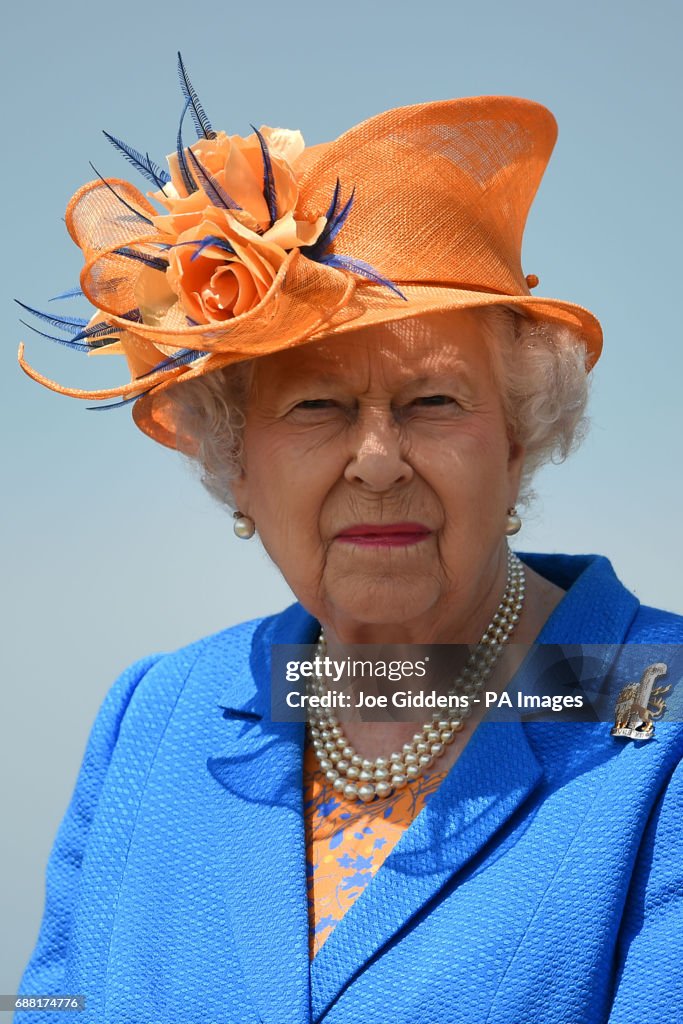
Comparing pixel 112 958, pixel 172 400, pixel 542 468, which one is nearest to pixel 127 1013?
pixel 112 958

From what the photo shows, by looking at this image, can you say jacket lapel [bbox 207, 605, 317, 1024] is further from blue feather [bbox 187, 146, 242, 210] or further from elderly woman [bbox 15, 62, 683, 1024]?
blue feather [bbox 187, 146, 242, 210]

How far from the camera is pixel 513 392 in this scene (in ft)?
6.81

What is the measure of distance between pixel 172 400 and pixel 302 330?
41 cm

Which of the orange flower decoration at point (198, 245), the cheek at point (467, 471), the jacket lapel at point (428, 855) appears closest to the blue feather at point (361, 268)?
the orange flower decoration at point (198, 245)

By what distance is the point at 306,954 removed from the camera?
1893 millimetres

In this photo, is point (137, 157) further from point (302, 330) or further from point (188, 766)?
point (188, 766)

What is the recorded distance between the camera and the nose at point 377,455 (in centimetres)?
191

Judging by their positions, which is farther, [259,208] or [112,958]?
[112,958]

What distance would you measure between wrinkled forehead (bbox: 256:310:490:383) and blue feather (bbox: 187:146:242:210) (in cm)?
26

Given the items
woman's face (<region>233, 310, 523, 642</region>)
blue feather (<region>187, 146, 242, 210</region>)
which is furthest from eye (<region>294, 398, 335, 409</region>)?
blue feather (<region>187, 146, 242, 210</region>)

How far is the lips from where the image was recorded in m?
1.96

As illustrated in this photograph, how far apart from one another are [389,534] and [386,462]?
0.44 feet

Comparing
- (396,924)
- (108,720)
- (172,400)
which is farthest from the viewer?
(108,720)

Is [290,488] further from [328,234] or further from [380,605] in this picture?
[328,234]
